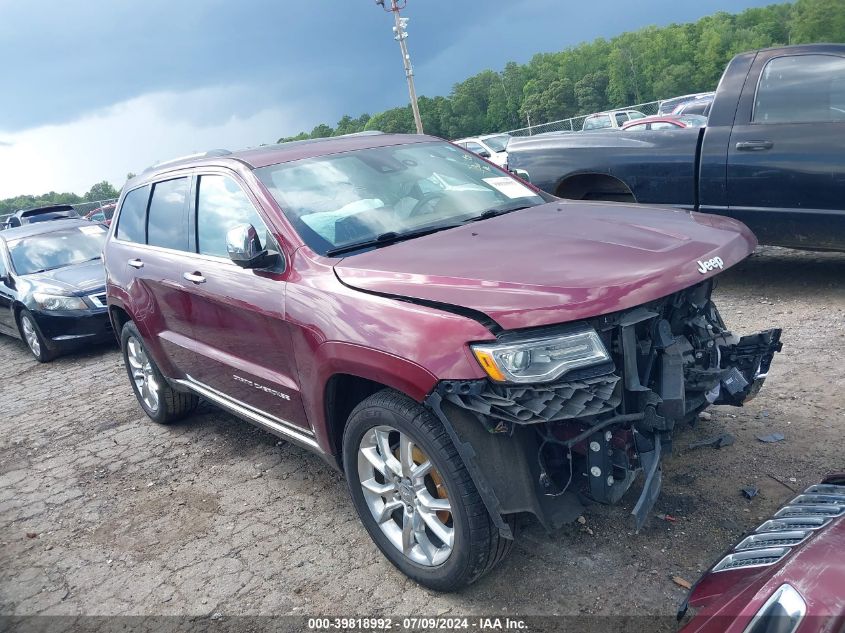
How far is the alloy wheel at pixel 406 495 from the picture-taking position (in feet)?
8.91

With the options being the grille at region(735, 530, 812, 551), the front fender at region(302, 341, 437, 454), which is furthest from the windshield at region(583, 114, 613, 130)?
the grille at region(735, 530, 812, 551)

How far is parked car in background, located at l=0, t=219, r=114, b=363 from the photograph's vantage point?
792cm

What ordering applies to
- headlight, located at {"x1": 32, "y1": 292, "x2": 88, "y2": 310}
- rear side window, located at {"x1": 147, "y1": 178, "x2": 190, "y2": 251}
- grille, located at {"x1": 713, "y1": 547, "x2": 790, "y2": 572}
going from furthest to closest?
headlight, located at {"x1": 32, "y1": 292, "x2": 88, "y2": 310}
rear side window, located at {"x1": 147, "y1": 178, "x2": 190, "y2": 251}
grille, located at {"x1": 713, "y1": 547, "x2": 790, "y2": 572}

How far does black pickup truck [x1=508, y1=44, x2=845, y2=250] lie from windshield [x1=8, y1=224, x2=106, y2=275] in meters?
6.54

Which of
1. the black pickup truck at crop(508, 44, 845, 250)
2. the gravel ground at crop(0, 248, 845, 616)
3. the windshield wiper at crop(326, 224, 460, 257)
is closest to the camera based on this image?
the gravel ground at crop(0, 248, 845, 616)

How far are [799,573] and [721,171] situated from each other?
15.7 ft

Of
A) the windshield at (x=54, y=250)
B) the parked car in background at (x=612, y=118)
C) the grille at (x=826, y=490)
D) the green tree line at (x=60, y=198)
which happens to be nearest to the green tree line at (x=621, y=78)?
the green tree line at (x=60, y=198)

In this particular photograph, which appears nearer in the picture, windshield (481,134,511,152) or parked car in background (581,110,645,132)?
windshield (481,134,511,152)

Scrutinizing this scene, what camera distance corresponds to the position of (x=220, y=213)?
382cm

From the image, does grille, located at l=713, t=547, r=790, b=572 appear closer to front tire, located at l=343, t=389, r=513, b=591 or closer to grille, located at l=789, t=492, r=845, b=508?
grille, located at l=789, t=492, r=845, b=508

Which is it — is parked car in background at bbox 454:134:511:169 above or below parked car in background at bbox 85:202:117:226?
below

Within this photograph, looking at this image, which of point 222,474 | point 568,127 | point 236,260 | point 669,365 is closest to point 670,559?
point 669,365

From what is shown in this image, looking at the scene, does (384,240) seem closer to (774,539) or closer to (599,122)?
(774,539)

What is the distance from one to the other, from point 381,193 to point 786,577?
2.51 meters
